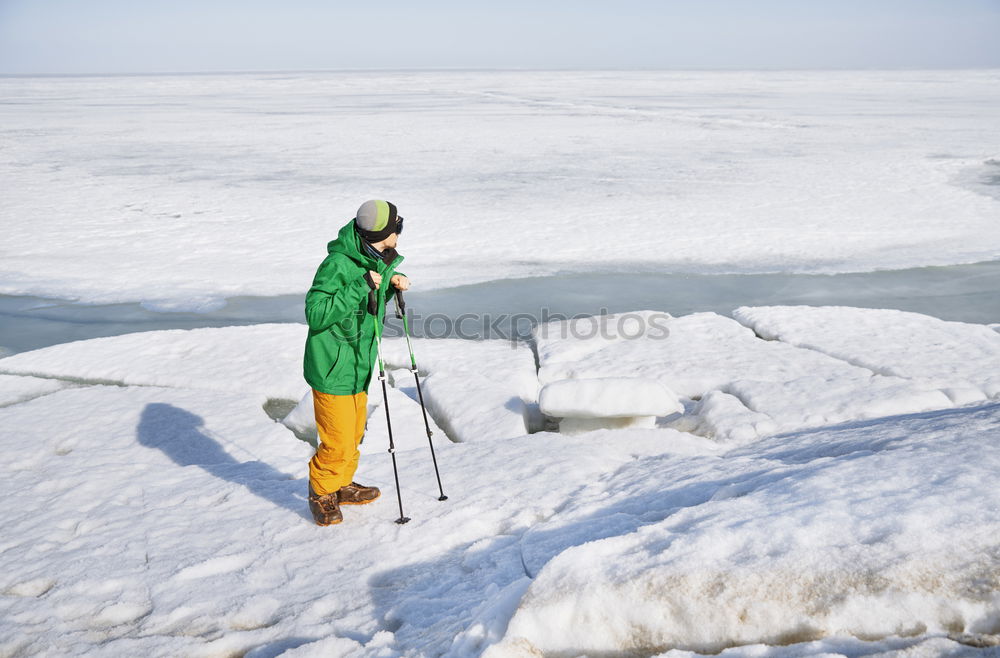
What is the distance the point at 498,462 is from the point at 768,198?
A: 10.1m

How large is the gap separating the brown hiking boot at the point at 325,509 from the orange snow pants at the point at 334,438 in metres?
0.03

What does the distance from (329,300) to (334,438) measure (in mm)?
604

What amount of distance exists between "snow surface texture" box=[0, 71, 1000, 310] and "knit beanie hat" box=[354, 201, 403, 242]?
5206 mm

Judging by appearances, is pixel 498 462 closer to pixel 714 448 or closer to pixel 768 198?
pixel 714 448

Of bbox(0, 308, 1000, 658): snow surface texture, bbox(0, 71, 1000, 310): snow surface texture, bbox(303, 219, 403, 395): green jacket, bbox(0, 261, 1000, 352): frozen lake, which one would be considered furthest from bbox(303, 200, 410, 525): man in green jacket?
bbox(0, 71, 1000, 310): snow surface texture

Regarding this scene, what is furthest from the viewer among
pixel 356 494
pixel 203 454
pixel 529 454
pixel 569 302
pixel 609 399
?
pixel 569 302

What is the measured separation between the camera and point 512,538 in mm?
2975

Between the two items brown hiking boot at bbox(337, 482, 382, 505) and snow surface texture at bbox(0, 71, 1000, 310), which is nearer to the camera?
brown hiking boot at bbox(337, 482, 382, 505)

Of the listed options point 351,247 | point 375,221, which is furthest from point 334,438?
point 375,221

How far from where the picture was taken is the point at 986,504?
6.81ft

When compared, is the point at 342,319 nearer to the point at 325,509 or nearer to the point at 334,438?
the point at 334,438

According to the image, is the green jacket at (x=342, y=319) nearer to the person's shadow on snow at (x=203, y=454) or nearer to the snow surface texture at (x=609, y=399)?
the person's shadow on snow at (x=203, y=454)

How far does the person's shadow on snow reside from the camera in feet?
12.1

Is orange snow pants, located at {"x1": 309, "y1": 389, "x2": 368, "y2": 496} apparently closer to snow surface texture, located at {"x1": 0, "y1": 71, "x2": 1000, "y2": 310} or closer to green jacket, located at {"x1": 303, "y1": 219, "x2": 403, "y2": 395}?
green jacket, located at {"x1": 303, "y1": 219, "x2": 403, "y2": 395}
